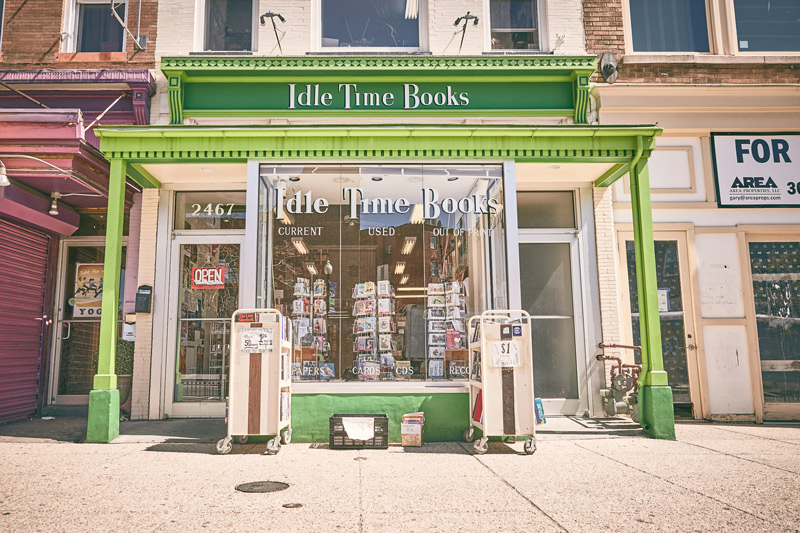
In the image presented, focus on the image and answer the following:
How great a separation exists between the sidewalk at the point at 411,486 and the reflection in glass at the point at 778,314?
2.39 metres

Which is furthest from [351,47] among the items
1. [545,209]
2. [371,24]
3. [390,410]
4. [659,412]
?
[659,412]

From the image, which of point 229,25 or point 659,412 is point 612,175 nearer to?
point 659,412

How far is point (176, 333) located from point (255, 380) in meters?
3.15

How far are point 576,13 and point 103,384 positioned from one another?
898 cm

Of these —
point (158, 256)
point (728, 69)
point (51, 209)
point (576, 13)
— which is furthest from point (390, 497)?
point (728, 69)

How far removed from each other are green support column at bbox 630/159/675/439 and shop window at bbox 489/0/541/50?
10.8ft

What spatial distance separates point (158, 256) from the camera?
9.22 metres

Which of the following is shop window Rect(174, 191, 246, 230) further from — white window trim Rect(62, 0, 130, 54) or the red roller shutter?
white window trim Rect(62, 0, 130, 54)

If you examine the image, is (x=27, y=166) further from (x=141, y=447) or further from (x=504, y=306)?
(x=504, y=306)

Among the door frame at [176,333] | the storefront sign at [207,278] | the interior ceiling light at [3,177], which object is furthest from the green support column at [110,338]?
the storefront sign at [207,278]

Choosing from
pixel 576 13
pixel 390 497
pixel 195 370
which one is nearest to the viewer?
pixel 390 497

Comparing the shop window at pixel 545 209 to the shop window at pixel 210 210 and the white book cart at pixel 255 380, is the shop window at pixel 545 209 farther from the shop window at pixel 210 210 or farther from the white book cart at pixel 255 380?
the white book cart at pixel 255 380

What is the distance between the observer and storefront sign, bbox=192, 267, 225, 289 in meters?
9.38

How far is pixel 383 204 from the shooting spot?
26.2 ft
